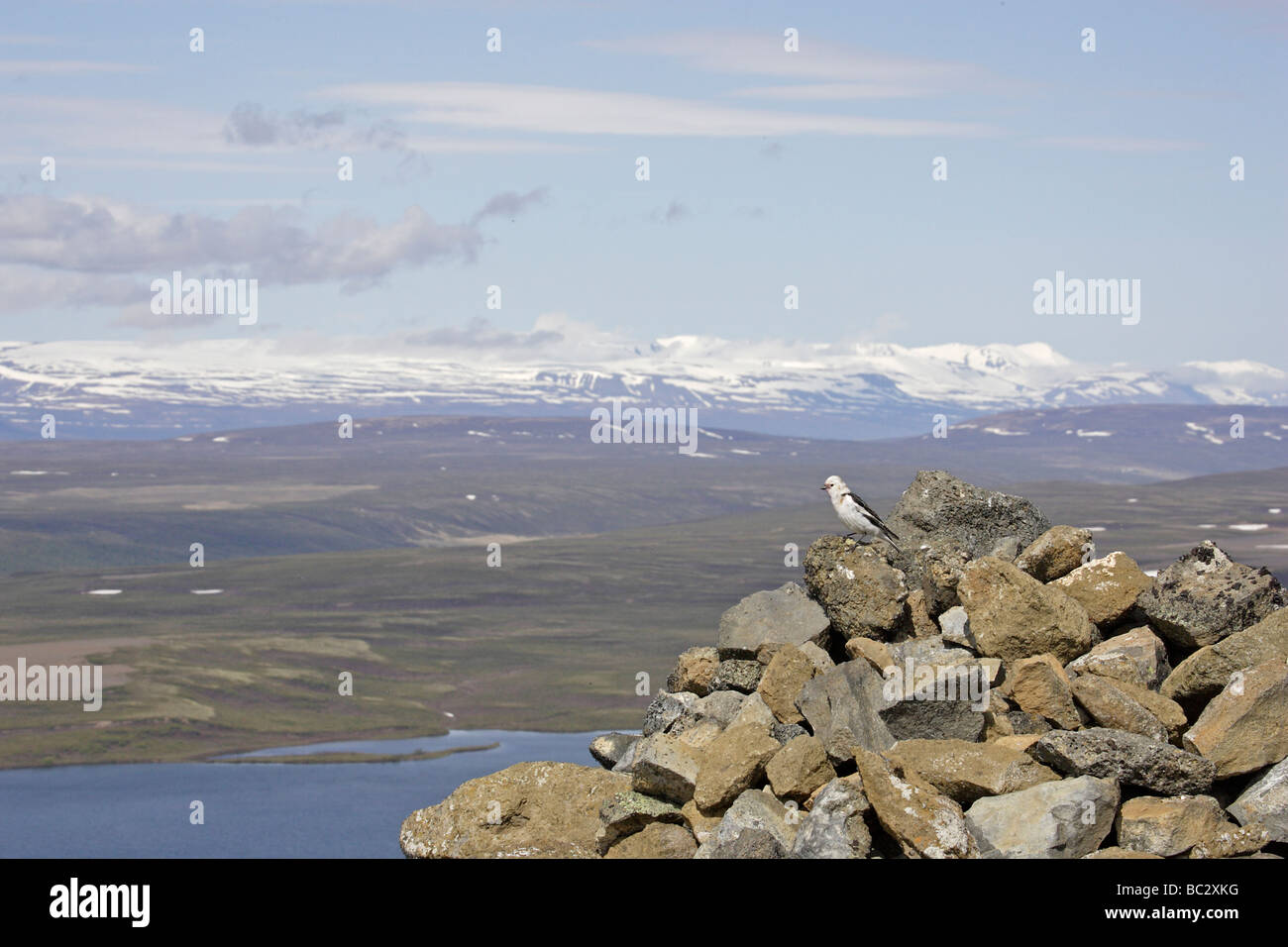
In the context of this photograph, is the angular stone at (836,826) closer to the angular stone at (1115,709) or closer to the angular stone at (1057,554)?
the angular stone at (1115,709)

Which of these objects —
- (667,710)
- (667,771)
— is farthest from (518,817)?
(667,710)

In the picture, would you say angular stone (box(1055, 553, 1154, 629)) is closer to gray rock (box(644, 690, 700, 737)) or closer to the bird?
the bird

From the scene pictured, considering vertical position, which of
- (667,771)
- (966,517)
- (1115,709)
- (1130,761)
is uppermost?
(966,517)

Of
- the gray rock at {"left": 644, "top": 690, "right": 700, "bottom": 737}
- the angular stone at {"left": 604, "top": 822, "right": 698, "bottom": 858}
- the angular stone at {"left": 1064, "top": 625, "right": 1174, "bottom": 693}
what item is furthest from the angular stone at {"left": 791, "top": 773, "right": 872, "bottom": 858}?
the angular stone at {"left": 1064, "top": 625, "right": 1174, "bottom": 693}

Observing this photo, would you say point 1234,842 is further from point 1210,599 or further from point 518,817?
point 518,817

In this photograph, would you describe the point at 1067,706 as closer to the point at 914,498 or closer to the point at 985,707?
the point at 985,707

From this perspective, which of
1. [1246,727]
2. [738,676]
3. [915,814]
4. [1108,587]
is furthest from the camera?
[1108,587]
